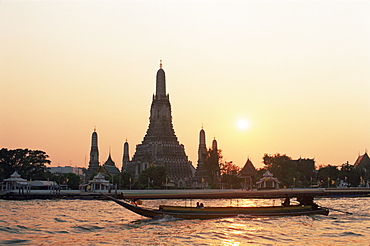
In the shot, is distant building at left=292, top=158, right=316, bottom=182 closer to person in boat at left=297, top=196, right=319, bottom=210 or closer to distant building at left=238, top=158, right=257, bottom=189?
distant building at left=238, top=158, right=257, bottom=189

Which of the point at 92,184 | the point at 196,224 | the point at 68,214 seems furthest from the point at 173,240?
the point at 92,184

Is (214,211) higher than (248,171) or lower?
lower

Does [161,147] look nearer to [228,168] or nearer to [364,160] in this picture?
[228,168]

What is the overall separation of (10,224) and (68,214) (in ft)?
24.8

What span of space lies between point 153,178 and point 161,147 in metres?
25.6

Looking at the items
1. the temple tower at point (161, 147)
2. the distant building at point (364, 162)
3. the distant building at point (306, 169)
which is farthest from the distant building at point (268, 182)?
the distant building at point (364, 162)

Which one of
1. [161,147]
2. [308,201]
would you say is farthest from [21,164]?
[308,201]

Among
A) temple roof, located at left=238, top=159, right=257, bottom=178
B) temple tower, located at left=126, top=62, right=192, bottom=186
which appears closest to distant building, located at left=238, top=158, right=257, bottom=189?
temple roof, located at left=238, top=159, right=257, bottom=178

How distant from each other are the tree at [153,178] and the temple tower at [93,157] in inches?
1455

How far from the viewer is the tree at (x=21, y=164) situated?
8562 cm

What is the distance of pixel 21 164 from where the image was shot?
287ft

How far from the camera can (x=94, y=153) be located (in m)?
130

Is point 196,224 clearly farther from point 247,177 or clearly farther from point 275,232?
point 247,177

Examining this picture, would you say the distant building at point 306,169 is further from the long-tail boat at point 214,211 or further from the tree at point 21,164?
the long-tail boat at point 214,211
